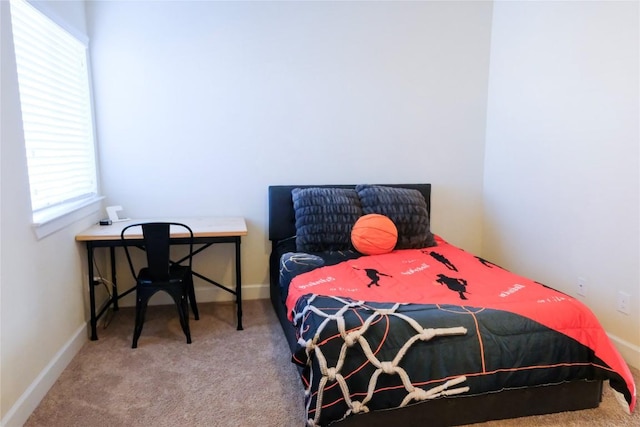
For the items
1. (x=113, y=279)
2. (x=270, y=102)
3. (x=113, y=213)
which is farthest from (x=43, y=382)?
(x=270, y=102)

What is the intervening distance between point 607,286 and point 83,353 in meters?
3.26

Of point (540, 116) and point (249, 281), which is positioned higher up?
point (540, 116)

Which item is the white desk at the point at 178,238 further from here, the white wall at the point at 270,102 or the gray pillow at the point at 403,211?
the gray pillow at the point at 403,211

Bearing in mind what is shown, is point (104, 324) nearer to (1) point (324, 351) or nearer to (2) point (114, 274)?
(2) point (114, 274)

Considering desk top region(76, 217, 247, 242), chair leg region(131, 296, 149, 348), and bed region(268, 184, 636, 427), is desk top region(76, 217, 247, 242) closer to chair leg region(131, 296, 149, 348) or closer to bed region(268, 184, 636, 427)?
chair leg region(131, 296, 149, 348)

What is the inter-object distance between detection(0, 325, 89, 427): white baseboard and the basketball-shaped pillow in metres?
1.89

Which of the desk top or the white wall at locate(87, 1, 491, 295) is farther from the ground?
the white wall at locate(87, 1, 491, 295)

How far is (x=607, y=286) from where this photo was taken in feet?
8.66

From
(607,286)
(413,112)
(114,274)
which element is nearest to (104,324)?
(114,274)

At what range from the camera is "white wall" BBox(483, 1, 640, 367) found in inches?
98.0

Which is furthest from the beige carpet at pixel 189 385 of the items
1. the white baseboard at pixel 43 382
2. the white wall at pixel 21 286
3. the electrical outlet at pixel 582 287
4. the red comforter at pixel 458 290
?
the electrical outlet at pixel 582 287

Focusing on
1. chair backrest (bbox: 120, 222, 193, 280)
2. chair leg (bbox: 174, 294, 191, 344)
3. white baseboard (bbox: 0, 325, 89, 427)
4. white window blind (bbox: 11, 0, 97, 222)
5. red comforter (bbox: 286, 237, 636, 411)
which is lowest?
white baseboard (bbox: 0, 325, 89, 427)

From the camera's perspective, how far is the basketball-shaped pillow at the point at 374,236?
298cm

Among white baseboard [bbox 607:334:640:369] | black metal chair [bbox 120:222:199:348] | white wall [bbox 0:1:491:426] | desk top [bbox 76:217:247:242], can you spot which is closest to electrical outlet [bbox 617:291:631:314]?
white baseboard [bbox 607:334:640:369]
